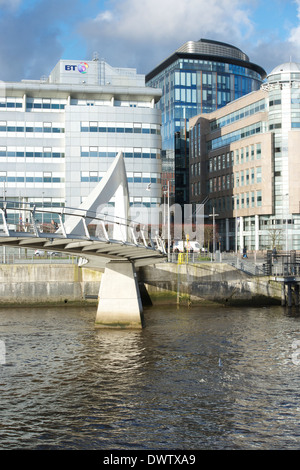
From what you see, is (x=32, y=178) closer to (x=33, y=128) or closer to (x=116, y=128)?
(x=33, y=128)

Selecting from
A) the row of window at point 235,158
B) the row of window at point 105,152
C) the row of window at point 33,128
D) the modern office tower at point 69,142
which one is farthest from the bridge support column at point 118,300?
the row of window at point 235,158

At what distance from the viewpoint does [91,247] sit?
3019 centimetres

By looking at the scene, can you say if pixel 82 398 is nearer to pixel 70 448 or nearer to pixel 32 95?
pixel 70 448

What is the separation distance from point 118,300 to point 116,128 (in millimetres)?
41300

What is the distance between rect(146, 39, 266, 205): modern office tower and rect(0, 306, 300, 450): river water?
111597mm

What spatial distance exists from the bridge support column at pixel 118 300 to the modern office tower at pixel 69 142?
125 ft

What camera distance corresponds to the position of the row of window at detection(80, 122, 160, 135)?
74.4 m

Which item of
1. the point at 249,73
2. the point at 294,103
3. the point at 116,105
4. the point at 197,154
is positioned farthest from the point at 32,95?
the point at 249,73

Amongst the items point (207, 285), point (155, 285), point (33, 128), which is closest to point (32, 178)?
point (33, 128)

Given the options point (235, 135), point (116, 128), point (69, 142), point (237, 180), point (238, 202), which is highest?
point (235, 135)

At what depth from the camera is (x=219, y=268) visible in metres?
52.6

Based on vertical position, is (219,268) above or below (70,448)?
above

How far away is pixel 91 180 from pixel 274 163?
122 ft
